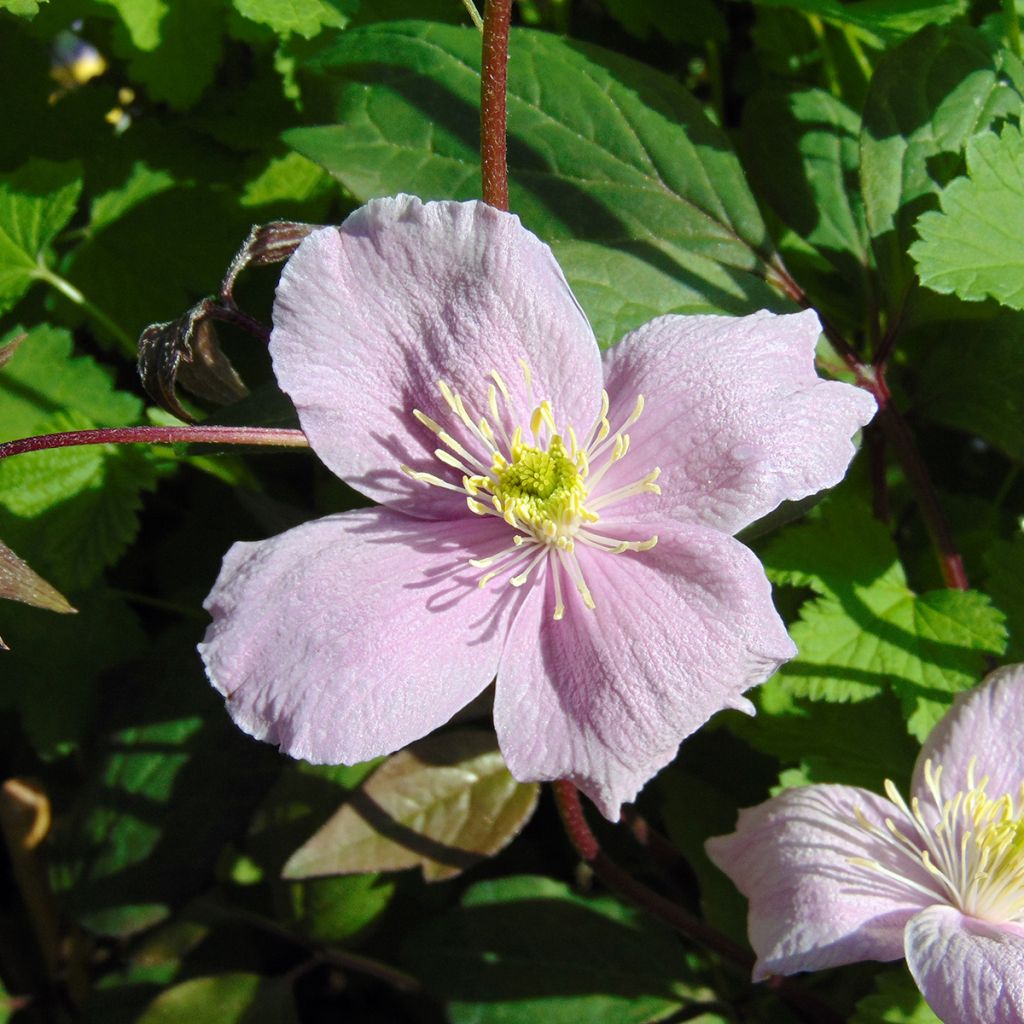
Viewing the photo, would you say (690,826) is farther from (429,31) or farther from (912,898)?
(429,31)

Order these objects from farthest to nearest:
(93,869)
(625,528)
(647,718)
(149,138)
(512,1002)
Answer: (149,138), (93,869), (512,1002), (625,528), (647,718)

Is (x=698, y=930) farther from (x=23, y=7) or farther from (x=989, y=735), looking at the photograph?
(x=23, y=7)

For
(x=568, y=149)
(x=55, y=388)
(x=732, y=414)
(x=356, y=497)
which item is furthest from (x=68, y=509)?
(x=732, y=414)

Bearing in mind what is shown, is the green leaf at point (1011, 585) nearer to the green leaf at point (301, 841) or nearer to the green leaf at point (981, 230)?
the green leaf at point (981, 230)

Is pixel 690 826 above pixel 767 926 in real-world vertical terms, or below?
below

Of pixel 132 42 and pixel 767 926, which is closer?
pixel 767 926

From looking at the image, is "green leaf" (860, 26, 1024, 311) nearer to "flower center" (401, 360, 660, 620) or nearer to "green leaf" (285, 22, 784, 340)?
"green leaf" (285, 22, 784, 340)

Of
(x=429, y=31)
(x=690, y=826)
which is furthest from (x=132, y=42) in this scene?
(x=690, y=826)

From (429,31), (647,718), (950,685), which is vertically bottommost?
(950,685)
